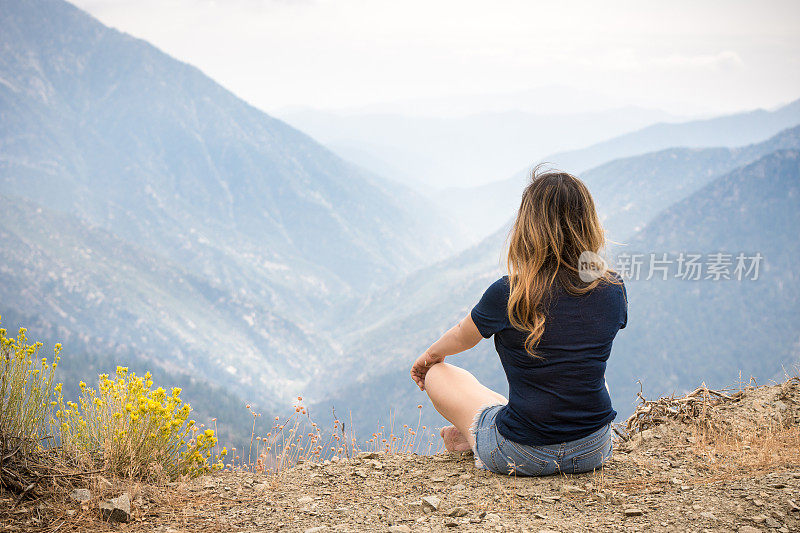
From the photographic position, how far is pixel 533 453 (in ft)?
11.9

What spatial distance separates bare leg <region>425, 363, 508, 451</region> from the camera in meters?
3.95

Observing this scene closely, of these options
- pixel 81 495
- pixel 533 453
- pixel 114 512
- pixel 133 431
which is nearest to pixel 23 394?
pixel 133 431

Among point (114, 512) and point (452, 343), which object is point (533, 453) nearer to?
point (452, 343)

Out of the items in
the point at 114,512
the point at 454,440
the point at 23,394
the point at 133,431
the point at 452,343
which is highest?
the point at 452,343

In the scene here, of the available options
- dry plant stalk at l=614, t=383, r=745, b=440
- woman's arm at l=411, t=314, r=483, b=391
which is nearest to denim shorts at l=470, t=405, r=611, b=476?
woman's arm at l=411, t=314, r=483, b=391

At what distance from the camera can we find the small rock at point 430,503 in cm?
351

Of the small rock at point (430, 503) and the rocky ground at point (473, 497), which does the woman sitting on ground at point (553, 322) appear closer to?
the rocky ground at point (473, 497)

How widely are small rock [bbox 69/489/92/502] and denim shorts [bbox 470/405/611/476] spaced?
7.87 ft

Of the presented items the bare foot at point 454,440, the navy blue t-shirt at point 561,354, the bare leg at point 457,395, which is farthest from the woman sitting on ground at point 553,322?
the bare foot at point 454,440

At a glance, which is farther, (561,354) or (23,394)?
(23,394)

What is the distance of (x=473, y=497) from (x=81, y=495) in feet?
7.75

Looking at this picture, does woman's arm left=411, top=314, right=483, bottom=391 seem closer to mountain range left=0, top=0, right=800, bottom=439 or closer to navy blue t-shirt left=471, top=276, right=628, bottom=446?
navy blue t-shirt left=471, top=276, right=628, bottom=446

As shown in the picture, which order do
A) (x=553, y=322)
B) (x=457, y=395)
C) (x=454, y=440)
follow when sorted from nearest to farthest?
(x=553, y=322) < (x=457, y=395) < (x=454, y=440)

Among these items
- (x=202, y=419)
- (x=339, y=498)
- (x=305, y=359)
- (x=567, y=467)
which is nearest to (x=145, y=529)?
(x=339, y=498)
